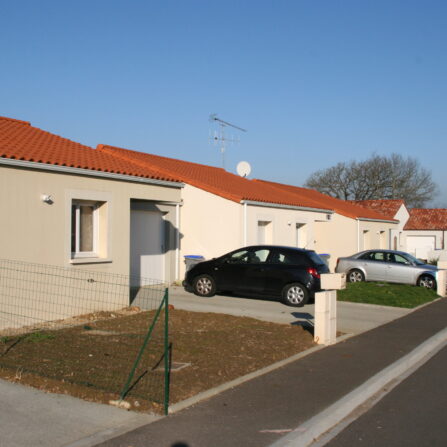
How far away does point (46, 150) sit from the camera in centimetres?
1185

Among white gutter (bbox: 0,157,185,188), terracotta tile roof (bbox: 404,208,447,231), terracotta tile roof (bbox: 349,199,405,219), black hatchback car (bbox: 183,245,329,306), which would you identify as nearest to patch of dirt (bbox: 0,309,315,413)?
white gutter (bbox: 0,157,185,188)

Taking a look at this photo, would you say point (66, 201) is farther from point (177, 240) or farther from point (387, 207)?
point (387, 207)

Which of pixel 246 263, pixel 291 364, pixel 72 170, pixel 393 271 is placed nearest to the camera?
pixel 291 364

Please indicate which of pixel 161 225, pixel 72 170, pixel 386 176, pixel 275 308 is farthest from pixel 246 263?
pixel 386 176

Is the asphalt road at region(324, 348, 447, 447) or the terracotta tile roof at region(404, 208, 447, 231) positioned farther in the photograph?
the terracotta tile roof at region(404, 208, 447, 231)

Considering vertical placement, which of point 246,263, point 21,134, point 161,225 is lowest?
point 246,263

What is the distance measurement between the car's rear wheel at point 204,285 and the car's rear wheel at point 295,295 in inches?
78.9

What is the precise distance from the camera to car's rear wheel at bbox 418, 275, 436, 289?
763 inches

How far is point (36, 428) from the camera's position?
5102 mm

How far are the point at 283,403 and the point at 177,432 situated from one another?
145 cm

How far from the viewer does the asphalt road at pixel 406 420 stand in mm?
5156

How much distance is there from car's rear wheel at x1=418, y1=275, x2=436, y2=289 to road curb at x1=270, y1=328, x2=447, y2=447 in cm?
1029

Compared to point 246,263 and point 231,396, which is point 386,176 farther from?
point 231,396

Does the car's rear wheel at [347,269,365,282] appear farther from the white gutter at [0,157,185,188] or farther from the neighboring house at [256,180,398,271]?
the white gutter at [0,157,185,188]
